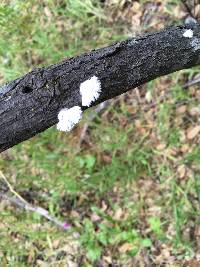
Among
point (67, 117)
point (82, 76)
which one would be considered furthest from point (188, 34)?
point (67, 117)

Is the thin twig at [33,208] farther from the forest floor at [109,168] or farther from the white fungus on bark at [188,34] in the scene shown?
the white fungus on bark at [188,34]

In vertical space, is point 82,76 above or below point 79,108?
above

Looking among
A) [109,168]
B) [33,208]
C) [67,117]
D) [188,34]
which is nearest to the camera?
[67,117]

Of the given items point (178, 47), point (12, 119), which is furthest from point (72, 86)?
point (178, 47)

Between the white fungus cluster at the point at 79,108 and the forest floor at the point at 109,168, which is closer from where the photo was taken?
the white fungus cluster at the point at 79,108

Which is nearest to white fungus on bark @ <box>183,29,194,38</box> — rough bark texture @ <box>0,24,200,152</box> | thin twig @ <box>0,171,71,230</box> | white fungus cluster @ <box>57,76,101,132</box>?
rough bark texture @ <box>0,24,200,152</box>

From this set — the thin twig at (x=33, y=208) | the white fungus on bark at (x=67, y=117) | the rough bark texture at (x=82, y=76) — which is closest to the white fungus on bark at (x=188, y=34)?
the rough bark texture at (x=82, y=76)

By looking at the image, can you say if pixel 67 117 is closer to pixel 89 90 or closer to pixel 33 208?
pixel 89 90

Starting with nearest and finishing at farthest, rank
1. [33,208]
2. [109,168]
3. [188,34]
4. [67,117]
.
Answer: [67,117]
[188,34]
[109,168]
[33,208]
